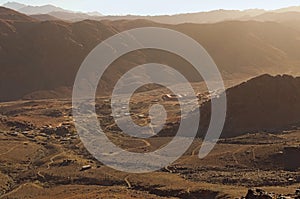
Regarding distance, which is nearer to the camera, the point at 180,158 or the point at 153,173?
the point at 153,173

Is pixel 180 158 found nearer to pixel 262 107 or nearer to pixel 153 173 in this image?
pixel 153 173

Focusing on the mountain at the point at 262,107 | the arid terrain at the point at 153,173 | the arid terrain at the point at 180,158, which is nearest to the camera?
the arid terrain at the point at 153,173

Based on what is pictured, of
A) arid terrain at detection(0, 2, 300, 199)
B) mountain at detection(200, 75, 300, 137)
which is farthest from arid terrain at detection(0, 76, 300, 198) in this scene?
mountain at detection(200, 75, 300, 137)

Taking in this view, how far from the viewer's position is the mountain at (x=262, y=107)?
10056cm

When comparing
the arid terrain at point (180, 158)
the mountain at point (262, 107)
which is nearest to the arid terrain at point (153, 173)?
the arid terrain at point (180, 158)

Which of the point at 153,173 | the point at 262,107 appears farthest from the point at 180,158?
the point at 262,107

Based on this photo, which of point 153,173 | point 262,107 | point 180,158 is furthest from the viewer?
point 262,107

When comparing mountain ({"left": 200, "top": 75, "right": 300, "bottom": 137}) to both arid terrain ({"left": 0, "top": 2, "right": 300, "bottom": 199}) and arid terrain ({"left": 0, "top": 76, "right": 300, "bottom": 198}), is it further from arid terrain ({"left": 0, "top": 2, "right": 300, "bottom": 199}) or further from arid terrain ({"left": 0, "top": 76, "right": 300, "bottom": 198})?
arid terrain ({"left": 0, "top": 76, "right": 300, "bottom": 198})

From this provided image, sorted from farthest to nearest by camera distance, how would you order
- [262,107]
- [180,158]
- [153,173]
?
[262,107]
[180,158]
[153,173]

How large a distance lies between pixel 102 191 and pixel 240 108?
45622 millimetres

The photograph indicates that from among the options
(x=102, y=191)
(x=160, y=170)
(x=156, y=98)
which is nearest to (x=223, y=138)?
(x=160, y=170)

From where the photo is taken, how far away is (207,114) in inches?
4208

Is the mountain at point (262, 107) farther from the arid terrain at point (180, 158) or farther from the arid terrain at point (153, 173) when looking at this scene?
the arid terrain at point (153, 173)

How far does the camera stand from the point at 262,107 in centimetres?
10431
